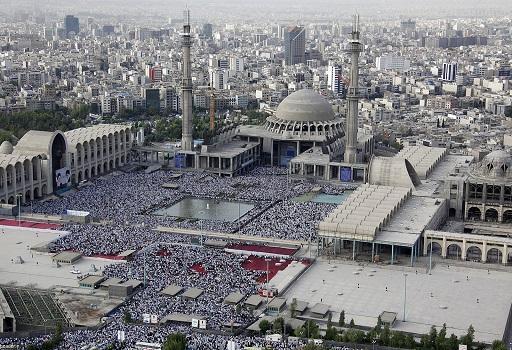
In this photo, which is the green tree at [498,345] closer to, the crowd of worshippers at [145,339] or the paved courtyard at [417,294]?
the paved courtyard at [417,294]

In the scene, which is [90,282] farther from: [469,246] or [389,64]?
[389,64]

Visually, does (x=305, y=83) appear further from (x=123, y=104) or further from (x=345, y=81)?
(x=123, y=104)

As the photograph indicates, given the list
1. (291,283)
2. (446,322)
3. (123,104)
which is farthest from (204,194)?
(123,104)

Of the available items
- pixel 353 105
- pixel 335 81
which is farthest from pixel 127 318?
pixel 335 81

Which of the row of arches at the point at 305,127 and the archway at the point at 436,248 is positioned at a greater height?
the row of arches at the point at 305,127

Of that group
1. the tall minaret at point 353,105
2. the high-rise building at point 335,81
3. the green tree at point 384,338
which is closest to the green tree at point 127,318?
the green tree at point 384,338
